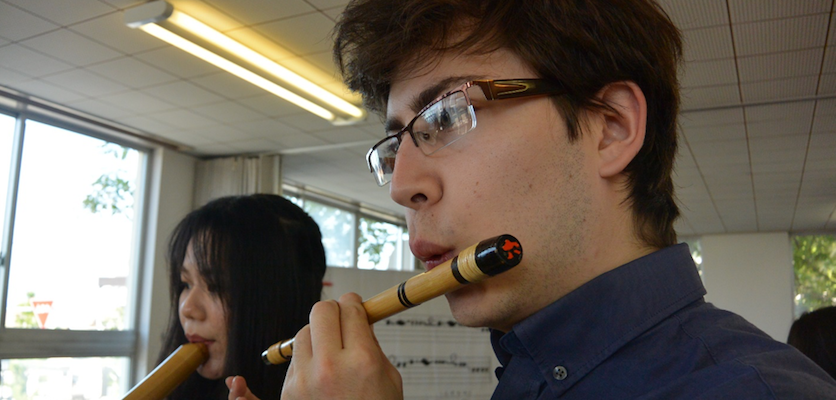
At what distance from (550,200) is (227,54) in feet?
13.0

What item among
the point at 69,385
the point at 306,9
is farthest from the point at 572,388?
the point at 69,385

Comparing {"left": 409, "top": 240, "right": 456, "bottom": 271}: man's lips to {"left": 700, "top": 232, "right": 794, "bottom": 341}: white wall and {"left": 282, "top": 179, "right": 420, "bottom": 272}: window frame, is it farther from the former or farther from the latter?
{"left": 700, "top": 232, "right": 794, "bottom": 341}: white wall

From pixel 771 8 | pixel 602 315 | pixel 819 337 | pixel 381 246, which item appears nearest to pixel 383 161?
pixel 602 315

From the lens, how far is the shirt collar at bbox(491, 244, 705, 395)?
0.76 meters

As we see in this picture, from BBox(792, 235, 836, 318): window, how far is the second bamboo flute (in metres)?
11.9

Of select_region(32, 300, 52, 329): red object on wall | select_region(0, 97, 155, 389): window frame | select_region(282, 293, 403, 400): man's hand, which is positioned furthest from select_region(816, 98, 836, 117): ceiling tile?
select_region(32, 300, 52, 329): red object on wall

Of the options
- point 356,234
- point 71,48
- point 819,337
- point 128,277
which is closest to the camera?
point 819,337

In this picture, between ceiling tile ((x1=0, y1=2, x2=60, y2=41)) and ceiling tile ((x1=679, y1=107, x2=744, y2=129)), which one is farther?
ceiling tile ((x1=679, y1=107, x2=744, y2=129))

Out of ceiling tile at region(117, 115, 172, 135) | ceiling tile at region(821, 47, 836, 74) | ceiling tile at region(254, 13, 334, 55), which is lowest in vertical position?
ceiling tile at region(821, 47, 836, 74)

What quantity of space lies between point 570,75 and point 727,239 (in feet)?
38.9

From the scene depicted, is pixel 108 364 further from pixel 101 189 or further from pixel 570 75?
pixel 570 75

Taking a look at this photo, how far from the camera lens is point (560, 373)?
0.77 m

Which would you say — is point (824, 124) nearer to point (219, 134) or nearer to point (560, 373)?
point (219, 134)

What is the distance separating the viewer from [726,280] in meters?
11.2
